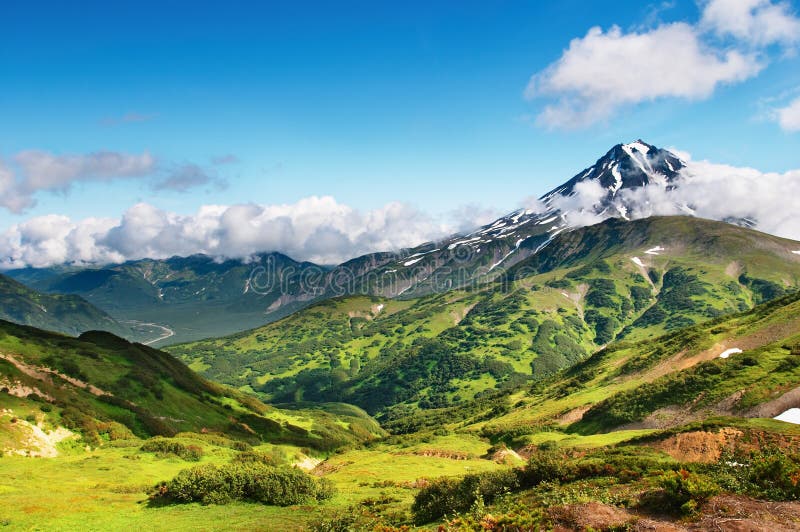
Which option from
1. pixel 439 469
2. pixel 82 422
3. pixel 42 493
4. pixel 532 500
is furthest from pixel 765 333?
pixel 82 422

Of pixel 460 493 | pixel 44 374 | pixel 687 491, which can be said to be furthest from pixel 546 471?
pixel 44 374

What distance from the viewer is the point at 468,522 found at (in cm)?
2616

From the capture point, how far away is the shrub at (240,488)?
4472 cm

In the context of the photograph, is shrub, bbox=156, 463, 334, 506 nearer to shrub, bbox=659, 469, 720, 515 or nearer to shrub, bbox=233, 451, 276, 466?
shrub, bbox=233, 451, 276, 466

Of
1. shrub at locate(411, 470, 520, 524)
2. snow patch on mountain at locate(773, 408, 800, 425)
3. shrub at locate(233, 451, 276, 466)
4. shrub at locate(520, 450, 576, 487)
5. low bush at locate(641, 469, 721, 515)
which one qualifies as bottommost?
shrub at locate(233, 451, 276, 466)

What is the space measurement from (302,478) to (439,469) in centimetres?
3143

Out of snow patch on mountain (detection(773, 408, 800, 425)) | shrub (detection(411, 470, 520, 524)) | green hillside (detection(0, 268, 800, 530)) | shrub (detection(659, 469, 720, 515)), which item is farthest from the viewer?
snow patch on mountain (detection(773, 408, 800, 425))

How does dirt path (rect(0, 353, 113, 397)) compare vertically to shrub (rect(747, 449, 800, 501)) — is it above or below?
below

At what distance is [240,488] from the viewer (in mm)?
46031

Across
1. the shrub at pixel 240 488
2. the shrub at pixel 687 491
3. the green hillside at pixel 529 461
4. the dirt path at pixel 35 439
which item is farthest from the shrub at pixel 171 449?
the shrub at pixel 687 491

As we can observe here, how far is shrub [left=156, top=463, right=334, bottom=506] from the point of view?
44719 mm

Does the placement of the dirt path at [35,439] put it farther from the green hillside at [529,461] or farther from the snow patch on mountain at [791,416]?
the snow patch on mountain at [791,416]

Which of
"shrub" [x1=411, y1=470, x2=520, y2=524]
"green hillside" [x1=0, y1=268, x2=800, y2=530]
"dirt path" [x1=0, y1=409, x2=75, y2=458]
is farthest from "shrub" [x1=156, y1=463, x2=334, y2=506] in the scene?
→ "dirt path" [x1=0, y1=409, x2=75, y2=458]

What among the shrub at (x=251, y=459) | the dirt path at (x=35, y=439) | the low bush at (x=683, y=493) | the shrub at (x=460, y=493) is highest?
the low bush at (x=683, y=493)
